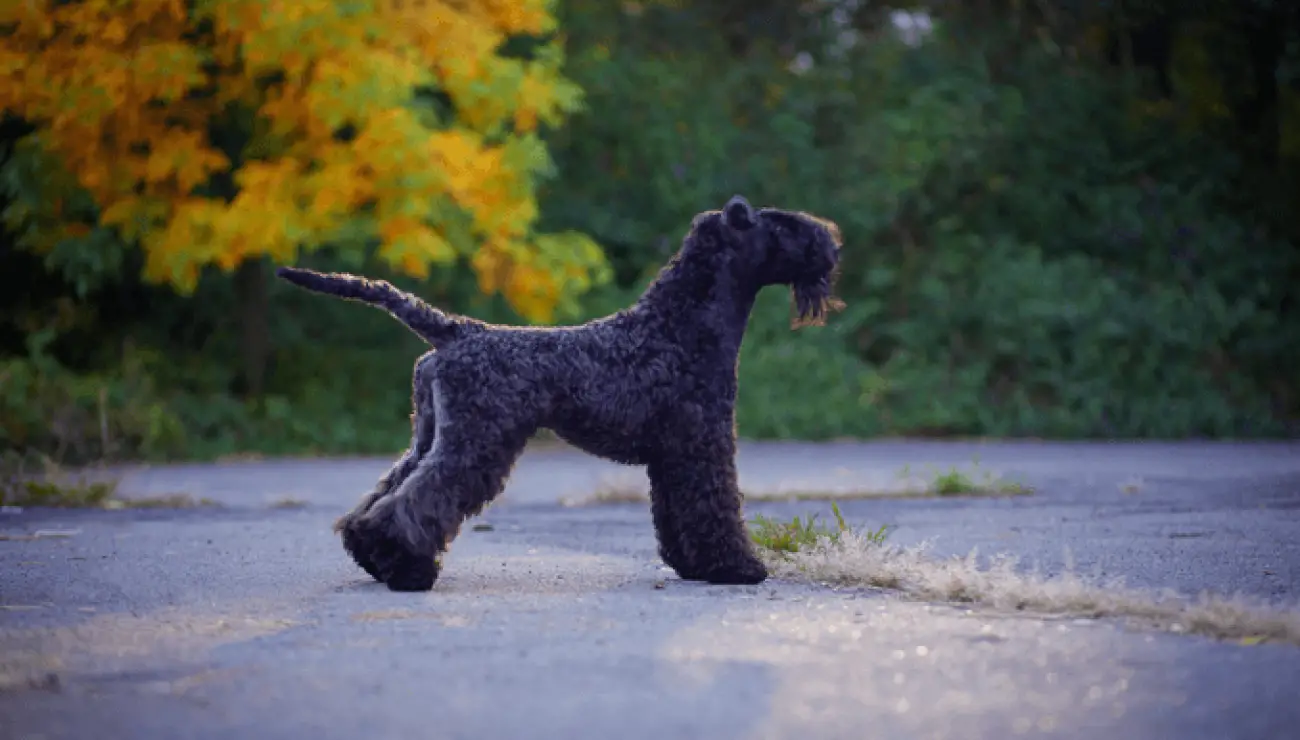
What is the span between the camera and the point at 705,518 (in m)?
7.71

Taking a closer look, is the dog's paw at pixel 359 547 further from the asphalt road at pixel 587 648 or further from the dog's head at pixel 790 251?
the dog's head at pixel 790 251

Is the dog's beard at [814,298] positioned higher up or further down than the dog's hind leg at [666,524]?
higher up

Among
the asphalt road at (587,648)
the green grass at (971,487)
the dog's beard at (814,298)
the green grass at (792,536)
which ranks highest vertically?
the dog's beard at (814,298)

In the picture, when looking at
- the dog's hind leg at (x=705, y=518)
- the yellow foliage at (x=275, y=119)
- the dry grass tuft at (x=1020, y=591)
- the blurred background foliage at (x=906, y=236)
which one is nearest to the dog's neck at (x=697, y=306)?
the dog's hind leg at (x=705, y=518)

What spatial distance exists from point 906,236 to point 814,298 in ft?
49.3

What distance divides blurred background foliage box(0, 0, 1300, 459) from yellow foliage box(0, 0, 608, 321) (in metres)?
1.02

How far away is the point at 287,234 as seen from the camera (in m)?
17.2

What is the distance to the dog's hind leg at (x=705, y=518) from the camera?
25.3ft

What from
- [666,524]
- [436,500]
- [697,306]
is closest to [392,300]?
[436,500]

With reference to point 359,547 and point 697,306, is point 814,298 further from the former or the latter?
point 359,547

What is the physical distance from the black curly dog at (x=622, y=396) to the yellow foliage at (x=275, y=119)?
971 centimetres

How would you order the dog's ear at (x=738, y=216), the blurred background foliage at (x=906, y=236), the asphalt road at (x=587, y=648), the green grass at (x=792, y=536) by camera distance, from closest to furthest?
the asphalt road at (x=587, y=648) < the dog's ear at (x=738, y=216) < the green grass at (x=792, y=536) < the blurred background foliage at (x=906, y=236)

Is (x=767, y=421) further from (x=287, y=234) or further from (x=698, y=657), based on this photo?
(x=698, y=657)

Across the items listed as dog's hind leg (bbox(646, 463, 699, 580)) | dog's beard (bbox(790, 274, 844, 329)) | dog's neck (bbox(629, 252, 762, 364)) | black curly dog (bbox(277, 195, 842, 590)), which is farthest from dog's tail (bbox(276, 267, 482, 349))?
dog's beard (bbox(790, 274, 844, 329))
